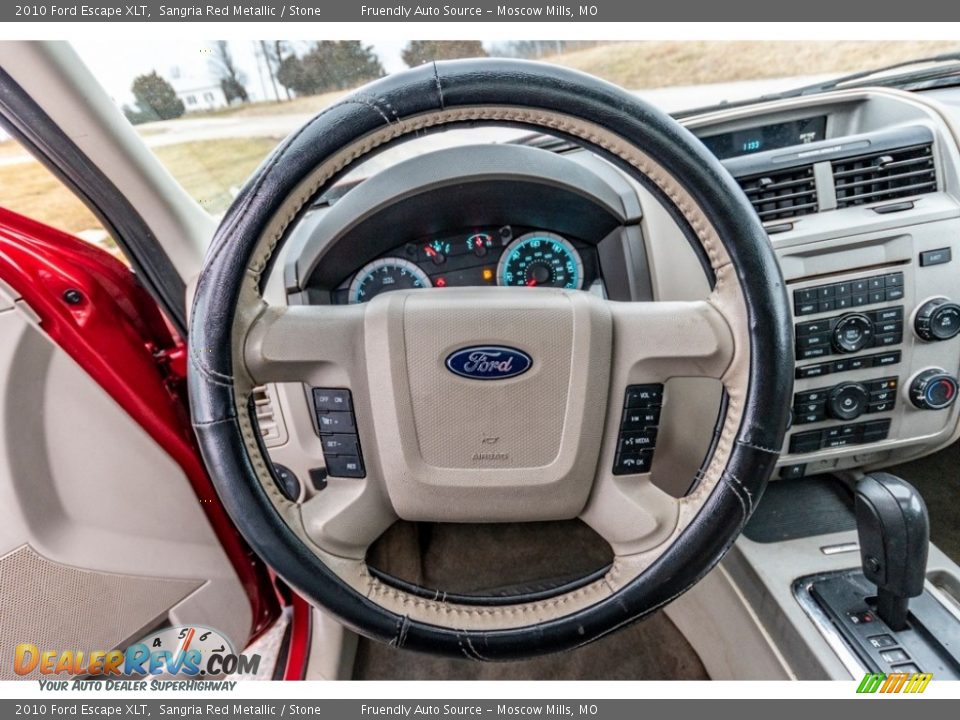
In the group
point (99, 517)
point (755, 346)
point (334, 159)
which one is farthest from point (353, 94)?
point (99, 517)

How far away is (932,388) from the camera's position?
1.20 metres

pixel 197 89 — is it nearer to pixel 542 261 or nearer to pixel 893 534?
pixel 542 261

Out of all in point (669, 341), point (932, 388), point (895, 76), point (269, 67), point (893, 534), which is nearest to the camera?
point (669, 341)

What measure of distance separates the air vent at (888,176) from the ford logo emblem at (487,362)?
0.78 metres

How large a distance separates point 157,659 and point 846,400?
143cm

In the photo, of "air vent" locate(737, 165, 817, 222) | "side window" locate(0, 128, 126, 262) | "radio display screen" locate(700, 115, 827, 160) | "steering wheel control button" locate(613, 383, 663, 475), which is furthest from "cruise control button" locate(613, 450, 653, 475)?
"side window" locate(0, 128, 126, 262)

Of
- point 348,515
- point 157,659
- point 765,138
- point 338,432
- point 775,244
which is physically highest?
point 765,138

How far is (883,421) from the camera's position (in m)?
1.24

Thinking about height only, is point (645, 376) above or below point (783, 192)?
below

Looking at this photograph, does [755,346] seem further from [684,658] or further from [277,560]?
[684,658]

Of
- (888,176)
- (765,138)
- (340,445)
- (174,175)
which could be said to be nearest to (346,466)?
(340,445)

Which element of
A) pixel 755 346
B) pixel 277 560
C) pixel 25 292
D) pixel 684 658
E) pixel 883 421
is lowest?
pixel 684 658

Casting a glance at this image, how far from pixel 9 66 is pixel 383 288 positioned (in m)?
0.65

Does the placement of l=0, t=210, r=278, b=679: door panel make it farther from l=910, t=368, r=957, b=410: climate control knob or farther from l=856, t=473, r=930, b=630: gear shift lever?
l=910, t=368, r=957, b=410: climate control knob
